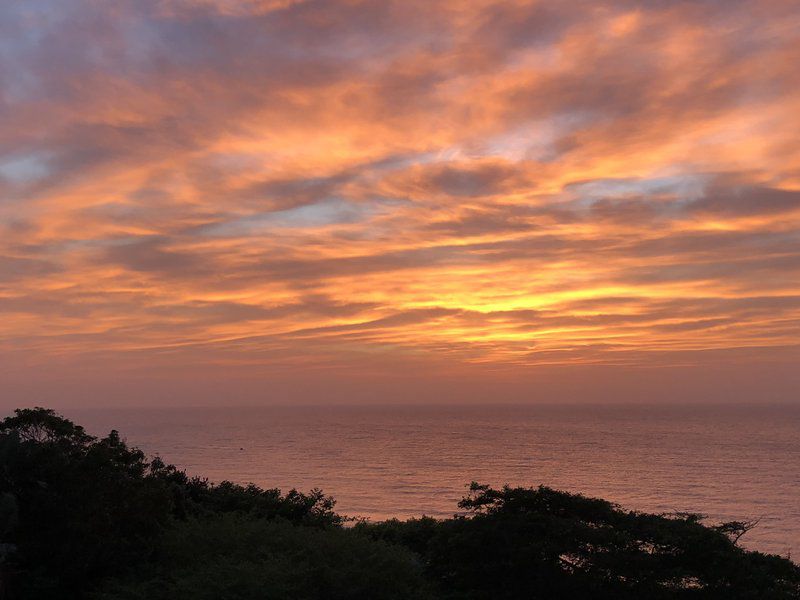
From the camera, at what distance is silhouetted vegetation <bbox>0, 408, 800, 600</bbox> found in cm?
2102

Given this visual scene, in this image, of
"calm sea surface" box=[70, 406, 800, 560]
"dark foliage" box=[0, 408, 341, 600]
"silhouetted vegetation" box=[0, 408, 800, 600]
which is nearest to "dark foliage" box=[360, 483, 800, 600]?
"silhouetted vegetation" box=[0, 408, 800, 600]

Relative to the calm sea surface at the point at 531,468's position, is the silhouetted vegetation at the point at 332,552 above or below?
above

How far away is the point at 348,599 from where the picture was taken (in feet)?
66.5

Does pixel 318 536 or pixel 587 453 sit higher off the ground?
pixel 318 536

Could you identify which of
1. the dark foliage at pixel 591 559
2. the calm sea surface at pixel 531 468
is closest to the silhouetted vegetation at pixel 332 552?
the dark foliage at pixel 591 559

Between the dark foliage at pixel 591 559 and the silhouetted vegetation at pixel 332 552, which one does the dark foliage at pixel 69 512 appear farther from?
the dark foliage at pixel 591 559

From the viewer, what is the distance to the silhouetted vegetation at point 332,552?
827 inches

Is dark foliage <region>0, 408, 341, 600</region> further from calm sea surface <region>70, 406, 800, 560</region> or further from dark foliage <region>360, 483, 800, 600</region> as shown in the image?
calm sea surface <region>70, 406, 800, 560</region>

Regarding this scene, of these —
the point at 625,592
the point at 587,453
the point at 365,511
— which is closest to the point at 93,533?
the point at 625,592

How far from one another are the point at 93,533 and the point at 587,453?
133 metres

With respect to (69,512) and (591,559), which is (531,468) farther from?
(69,512)

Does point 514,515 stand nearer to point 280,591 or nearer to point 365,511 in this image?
point 280,591

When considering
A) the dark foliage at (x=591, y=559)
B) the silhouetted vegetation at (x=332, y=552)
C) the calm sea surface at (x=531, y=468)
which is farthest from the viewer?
the calm sea surface at (x=531, y=468)

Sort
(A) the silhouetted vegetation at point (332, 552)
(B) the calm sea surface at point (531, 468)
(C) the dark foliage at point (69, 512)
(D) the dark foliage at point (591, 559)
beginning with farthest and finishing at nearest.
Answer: (B) the calm sea surface at point (531, 468)
(C) the dark foliage at point (69, 512)
(D) the dark foliage at point (591, 559)
(A) the silhouetted vegetation at point (332, 552)
